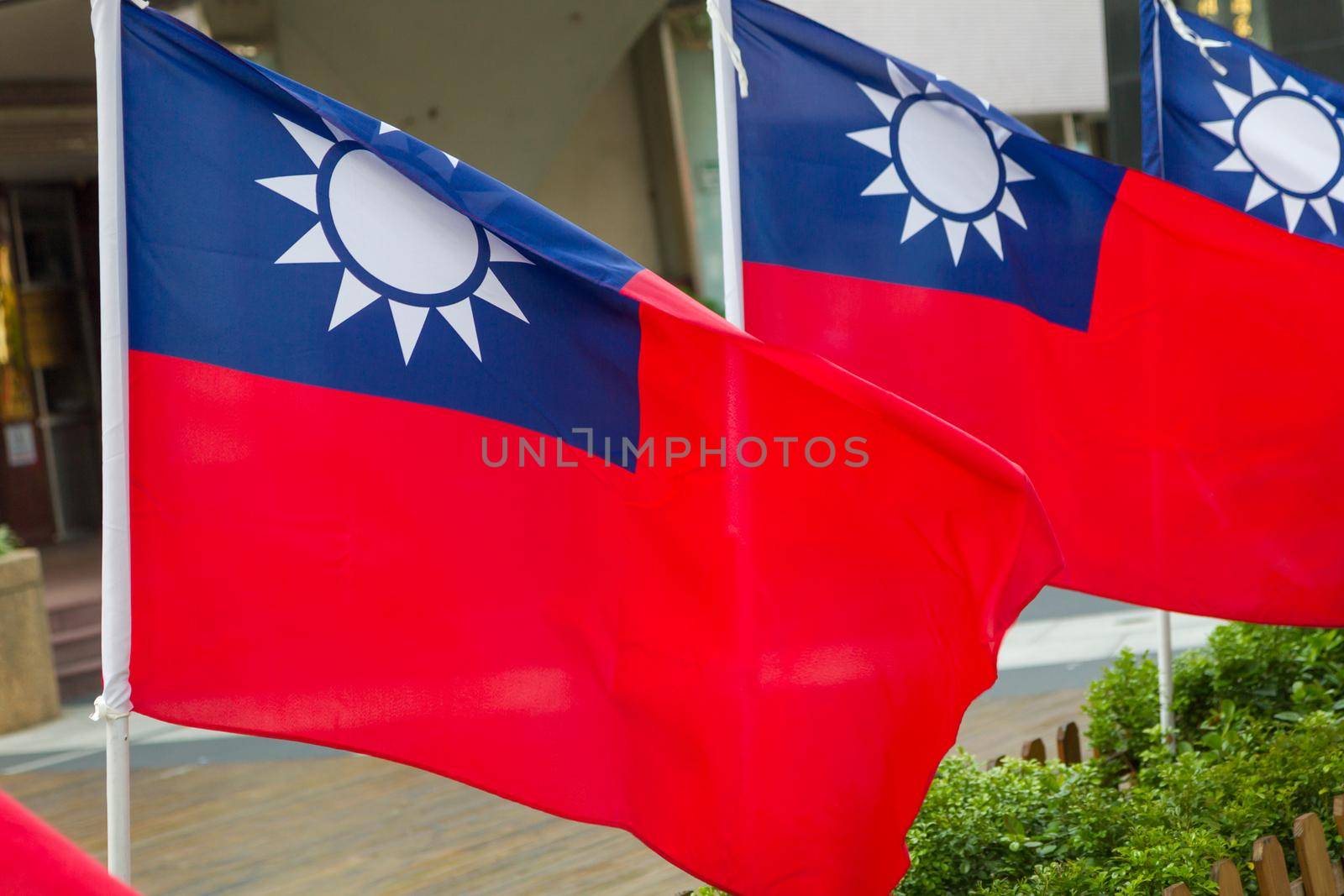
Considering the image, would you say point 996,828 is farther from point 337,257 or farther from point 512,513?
point 337,257

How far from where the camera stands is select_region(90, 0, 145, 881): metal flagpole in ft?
11.0

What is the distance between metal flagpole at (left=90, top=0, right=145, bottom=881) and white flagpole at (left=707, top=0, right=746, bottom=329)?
5.60ft

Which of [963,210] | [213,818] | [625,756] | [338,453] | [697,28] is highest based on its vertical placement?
[697,28]

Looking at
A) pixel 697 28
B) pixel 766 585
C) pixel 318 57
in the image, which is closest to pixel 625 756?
pixel 766 585

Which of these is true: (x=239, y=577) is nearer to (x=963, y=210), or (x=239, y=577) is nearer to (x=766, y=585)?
(x=766, y=585)

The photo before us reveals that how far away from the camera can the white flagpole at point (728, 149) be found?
176 inches

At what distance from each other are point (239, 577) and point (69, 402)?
15820 millimetres

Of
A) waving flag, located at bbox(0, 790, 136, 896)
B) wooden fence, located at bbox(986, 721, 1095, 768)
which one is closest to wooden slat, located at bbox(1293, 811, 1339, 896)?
wooden fence, located at bbox(986, 721, 1095, 768)

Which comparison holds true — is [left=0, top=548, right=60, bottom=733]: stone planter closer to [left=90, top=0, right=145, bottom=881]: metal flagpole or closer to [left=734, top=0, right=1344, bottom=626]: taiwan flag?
[left=734, top=0, right=1344, bottom=626]: taiwan flag

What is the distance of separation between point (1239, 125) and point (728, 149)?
248 cm

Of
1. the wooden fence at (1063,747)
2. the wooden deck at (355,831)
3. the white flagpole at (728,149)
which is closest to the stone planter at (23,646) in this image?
the wooden deck at (355,831)

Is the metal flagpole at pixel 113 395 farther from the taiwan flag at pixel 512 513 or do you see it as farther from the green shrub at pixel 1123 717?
the green shrub at pixel 1123 717

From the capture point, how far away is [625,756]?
371 centimetres

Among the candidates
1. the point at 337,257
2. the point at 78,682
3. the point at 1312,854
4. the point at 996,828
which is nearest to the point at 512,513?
the point at 337,257
